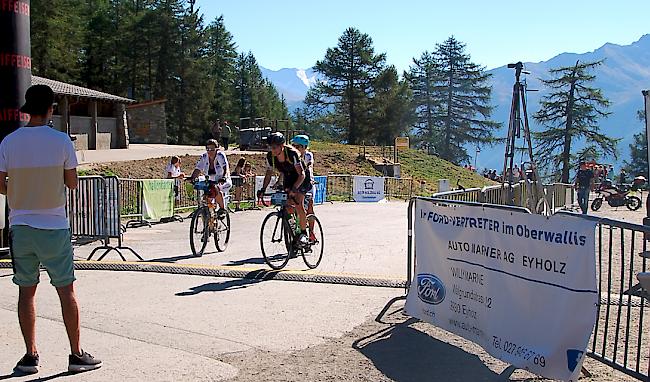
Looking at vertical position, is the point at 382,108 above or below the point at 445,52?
below

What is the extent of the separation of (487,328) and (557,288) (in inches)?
36.7

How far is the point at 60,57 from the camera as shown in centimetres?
5959

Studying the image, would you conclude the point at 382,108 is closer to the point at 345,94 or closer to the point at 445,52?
the point at 345,94

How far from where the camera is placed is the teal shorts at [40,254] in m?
5.45

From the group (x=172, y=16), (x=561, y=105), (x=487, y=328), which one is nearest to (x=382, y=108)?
(x=561, y=105)

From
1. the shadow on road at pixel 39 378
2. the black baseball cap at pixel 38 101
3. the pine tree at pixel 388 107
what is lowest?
the shadow on road at pixel 39 378

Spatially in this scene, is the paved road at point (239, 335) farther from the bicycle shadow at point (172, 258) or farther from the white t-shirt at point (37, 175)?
the bicycle shadow at point (172, 258)

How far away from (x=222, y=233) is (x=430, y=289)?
6292mm

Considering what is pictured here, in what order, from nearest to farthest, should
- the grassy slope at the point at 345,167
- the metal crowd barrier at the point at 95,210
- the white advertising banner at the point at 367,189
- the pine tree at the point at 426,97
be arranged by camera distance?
the metal crowd barrier at the point at 95,210, the white advertising banner at the point at 367,189, the grassy slope at the point at 345,167, the pine tree at the point at 426,97

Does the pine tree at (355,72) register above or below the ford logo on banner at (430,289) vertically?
above

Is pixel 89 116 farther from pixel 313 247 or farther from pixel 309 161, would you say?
pixel 313 247

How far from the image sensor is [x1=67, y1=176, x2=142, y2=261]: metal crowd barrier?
12344mm

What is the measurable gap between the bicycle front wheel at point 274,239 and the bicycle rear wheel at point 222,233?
180cm

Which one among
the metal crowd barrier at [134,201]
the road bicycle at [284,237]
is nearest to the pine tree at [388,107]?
the metal crowd barrier at [134,201]
